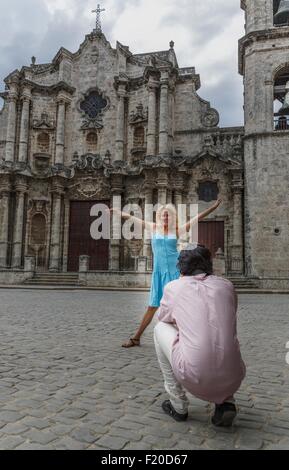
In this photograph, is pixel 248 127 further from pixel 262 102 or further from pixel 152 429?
pixel 152 429

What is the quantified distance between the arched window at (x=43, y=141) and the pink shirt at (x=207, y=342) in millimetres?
26564

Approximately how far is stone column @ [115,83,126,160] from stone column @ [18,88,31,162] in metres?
5.91

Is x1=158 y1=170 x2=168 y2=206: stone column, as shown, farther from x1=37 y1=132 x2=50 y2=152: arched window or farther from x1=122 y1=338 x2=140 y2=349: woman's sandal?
x1=122 y1=338 x2=140 y2=349: woman's sandal

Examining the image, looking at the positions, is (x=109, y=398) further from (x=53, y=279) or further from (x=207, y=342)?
(x=53, y=279)

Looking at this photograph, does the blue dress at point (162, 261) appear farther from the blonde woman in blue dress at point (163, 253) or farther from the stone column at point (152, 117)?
the stone column at point (152, 117)

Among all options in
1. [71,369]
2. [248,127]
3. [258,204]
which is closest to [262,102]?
[248,127]

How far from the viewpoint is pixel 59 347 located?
533 cm

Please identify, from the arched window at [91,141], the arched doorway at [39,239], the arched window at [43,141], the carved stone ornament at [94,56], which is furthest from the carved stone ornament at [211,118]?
the arched doorway at [39,239]

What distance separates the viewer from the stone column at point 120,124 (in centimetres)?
2614

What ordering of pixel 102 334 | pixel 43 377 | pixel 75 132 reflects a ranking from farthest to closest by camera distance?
pixel 75 132
pixel 102 334
pixel 43 377

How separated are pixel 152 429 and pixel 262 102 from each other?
21832 millimetres

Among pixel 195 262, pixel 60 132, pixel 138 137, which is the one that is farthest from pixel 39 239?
pixel 195 262

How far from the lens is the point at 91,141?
27734 mm

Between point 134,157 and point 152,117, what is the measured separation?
9.18ft
